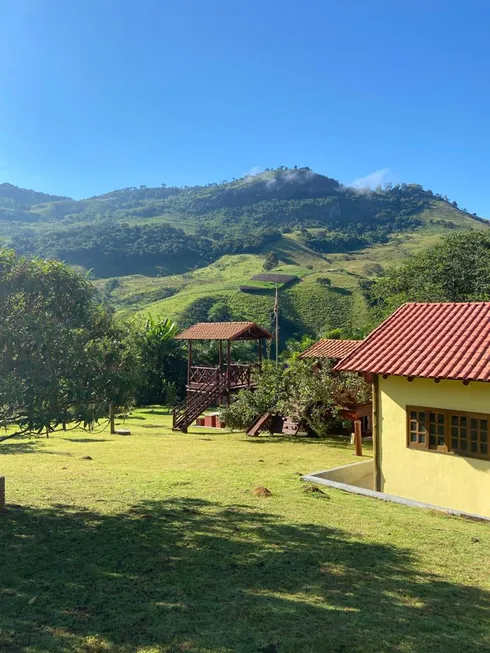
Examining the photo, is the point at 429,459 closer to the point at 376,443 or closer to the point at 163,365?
the point at 376,443

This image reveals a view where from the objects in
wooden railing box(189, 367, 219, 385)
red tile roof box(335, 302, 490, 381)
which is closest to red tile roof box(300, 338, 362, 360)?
wooden railing box(189, 367, 219, 385)

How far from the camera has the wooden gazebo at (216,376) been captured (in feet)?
84.5

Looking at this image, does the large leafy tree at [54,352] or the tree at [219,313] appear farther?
the tree at [219,313]

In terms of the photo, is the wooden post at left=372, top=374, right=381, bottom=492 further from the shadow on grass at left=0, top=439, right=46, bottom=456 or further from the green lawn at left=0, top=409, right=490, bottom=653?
the shadow on grass at left=0, top=439, right=46, bottom=456

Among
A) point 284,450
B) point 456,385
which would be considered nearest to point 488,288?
point 284,450

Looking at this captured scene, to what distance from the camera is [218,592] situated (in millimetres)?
5965

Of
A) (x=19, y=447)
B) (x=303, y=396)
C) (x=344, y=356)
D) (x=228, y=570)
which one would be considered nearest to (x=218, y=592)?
(x=228, y=570)

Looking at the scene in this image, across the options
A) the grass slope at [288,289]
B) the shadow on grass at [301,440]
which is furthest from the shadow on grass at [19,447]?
the grass slope at [288,289]

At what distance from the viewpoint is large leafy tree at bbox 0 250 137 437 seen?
7.43 metres

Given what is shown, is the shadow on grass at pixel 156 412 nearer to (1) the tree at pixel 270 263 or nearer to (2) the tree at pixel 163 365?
(2) the tree at pixel 163 365

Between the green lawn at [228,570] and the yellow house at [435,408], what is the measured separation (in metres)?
1.50

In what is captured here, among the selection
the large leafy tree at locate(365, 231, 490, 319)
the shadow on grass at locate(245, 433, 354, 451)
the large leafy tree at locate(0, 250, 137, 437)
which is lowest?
the shadow on grass at locate(245, 433, 354, 451)

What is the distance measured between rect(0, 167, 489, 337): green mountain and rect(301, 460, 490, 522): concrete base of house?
1530 centimetres

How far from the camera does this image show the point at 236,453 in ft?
56.3
